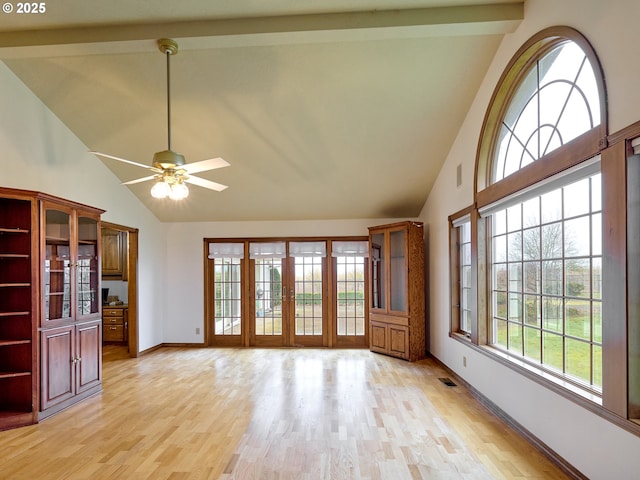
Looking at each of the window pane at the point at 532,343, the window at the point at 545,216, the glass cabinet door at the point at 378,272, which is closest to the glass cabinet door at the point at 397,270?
the glass cabinet door at the point at 378,272

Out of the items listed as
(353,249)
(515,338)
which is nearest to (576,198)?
(515,338)

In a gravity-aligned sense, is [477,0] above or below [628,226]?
above

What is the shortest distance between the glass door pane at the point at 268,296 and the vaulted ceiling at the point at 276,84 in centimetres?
131

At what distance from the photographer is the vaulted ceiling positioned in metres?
3.09

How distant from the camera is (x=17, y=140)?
397 cm

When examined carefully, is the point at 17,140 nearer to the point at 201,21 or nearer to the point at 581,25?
the point at 201,21

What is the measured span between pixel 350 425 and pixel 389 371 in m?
1.90

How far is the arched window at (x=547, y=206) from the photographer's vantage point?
2.54 m

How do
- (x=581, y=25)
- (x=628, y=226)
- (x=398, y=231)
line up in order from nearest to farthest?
(x=628, y=226)
(x=581, y=25)
(x=398, y=231)

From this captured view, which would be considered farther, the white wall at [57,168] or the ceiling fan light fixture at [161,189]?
the white wall at [57,168]

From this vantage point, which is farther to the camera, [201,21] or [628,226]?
[201,21]

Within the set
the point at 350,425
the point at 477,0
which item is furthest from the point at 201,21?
the point at 350,425

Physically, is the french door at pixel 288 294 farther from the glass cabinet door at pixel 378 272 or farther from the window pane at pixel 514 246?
the window pane at pixel 514 246

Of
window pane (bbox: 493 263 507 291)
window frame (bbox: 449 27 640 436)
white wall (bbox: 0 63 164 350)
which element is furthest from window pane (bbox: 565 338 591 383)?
white wall (bbox: 0 63 164 350)
